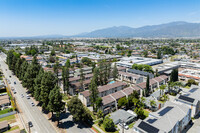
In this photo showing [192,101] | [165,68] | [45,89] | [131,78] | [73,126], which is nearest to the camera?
[73,126]

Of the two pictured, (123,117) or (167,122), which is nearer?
(167,122)

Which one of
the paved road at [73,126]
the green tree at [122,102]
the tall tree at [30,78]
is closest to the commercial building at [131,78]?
the green tree at [122,102]

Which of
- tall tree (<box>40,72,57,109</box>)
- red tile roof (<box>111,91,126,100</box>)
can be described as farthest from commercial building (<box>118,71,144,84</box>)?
tall tree (<box>40,72,57,109</box>)

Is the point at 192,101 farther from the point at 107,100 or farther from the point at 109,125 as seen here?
the point at 109,125

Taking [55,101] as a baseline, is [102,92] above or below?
below

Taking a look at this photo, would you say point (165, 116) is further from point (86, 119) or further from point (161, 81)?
point (161, 81)

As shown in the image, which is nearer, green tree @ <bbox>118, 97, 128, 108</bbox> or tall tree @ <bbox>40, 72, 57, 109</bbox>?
tall tree @ <bbox>40, 72, 57, 109</bbox>

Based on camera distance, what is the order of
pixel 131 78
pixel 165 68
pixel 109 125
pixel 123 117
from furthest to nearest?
pixel 165 68 < pixel 131 78 < pixel 123 117 < pixel 109 125

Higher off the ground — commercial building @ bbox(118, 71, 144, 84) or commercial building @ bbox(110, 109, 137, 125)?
commercial building @ bbox(118, 71, 144, 84)

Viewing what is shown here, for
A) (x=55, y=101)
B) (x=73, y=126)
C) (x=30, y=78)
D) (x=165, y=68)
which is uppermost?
(x=30, y=78)

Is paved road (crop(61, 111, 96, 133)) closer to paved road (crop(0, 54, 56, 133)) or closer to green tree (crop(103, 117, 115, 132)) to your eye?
paved road (crop(0, 54, 56, 133))

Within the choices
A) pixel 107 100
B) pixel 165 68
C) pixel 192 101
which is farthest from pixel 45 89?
pixel 165 68

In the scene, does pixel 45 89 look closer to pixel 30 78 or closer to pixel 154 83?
pixel 30 78
